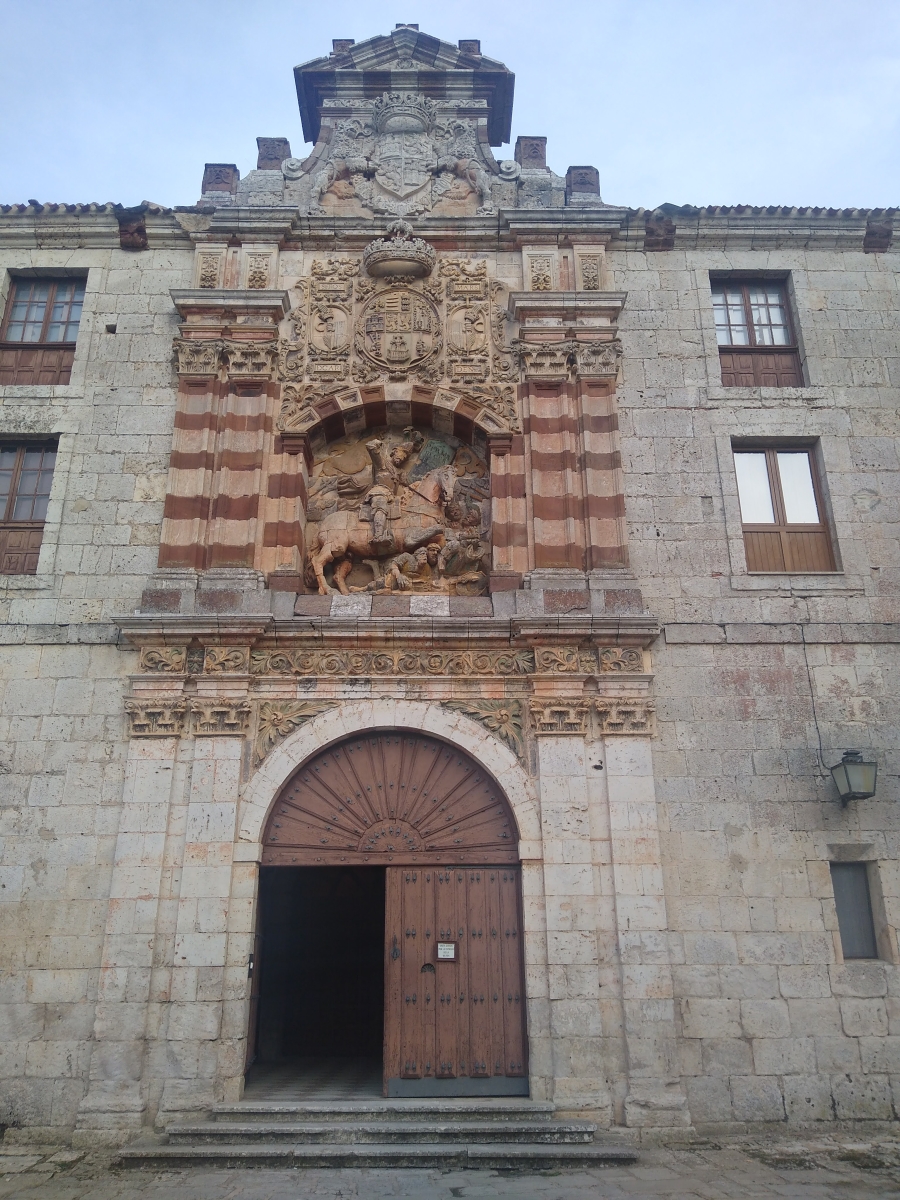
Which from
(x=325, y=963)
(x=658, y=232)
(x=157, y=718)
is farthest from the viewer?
(x=325, y=963)

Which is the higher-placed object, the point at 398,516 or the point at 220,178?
the point at 220,178

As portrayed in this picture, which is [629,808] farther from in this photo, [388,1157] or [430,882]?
[388,1157]

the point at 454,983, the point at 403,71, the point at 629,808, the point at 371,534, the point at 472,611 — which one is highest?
the point at 403,71

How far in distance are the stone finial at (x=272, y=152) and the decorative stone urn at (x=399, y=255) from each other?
7.26 feet

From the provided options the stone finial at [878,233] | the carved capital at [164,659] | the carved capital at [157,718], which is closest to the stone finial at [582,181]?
the stone finial at [878,233]

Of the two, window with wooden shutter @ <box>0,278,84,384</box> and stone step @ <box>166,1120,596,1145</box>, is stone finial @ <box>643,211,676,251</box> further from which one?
stone step @ <box>166,1120,596,1145</box>

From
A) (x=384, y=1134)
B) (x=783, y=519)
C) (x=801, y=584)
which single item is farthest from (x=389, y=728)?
(x=783, y=519)

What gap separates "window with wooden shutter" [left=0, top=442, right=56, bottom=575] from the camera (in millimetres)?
11109

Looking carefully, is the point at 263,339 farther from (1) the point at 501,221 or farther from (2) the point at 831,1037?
(2) the point at 831,1037

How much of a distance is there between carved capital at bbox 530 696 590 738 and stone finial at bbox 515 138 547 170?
25.9 feet

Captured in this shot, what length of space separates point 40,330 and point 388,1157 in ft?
35.6

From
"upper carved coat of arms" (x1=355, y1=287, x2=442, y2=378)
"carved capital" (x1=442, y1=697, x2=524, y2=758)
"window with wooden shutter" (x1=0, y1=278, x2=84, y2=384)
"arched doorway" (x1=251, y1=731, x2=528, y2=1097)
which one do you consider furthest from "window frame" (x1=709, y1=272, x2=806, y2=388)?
"window with wooden shutter" (x1=0, y1=278, x2=84, y2=384)

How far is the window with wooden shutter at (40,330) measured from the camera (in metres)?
12.0

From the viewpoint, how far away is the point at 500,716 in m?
10.1
